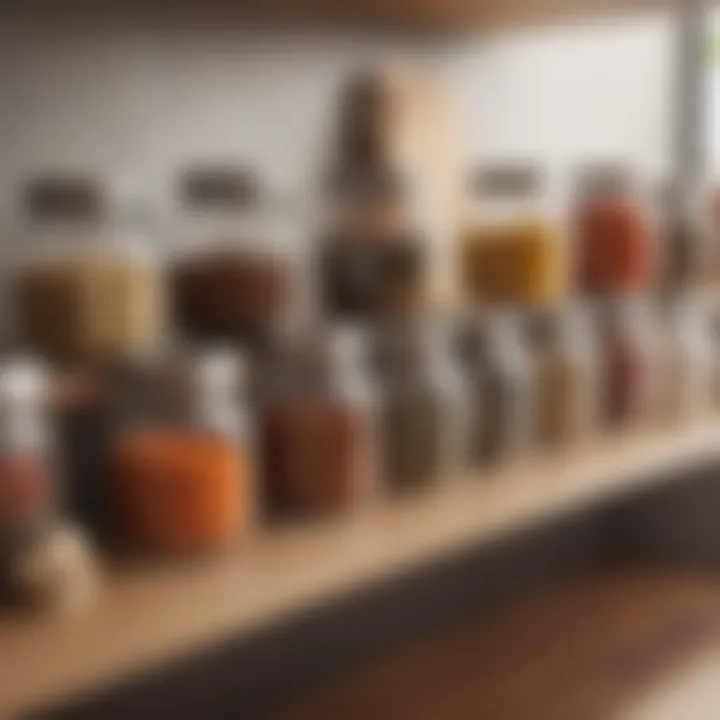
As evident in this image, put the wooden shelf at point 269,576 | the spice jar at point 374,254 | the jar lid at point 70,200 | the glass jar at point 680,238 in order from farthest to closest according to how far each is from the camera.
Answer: the glass jar at point 680,238, the spice jar at point 374,254, the jar lid at point 70,200, the wooden shelf at point 269,576

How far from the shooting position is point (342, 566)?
1.06 metres

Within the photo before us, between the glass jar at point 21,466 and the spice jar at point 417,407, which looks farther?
the spice jar at point 417,407

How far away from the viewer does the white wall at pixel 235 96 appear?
1243mm

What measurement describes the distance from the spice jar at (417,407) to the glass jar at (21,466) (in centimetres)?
34

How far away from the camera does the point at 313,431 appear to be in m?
1.18

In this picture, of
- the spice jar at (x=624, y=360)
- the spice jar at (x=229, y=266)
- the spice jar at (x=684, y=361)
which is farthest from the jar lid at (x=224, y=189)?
the spice jar at (x=684, y=361)

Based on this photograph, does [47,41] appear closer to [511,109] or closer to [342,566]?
[342,566]

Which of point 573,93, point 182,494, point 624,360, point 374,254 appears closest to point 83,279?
point 182,494

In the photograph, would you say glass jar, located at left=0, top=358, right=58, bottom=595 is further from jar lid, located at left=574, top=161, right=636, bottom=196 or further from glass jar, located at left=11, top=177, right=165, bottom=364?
jar lid, located at left=574, top=161, right=636, bottom=196

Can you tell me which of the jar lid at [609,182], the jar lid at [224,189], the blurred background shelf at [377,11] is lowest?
the jar lid at [609,182]

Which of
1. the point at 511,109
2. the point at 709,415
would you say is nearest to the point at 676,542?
the point at 709,415

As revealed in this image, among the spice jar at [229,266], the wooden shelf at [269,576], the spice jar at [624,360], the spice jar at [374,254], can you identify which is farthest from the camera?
the spice jar at [624,360]

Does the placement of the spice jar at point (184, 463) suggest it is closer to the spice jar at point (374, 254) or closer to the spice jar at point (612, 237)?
the spice jar at point (374, 254)

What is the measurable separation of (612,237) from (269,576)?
737mm
